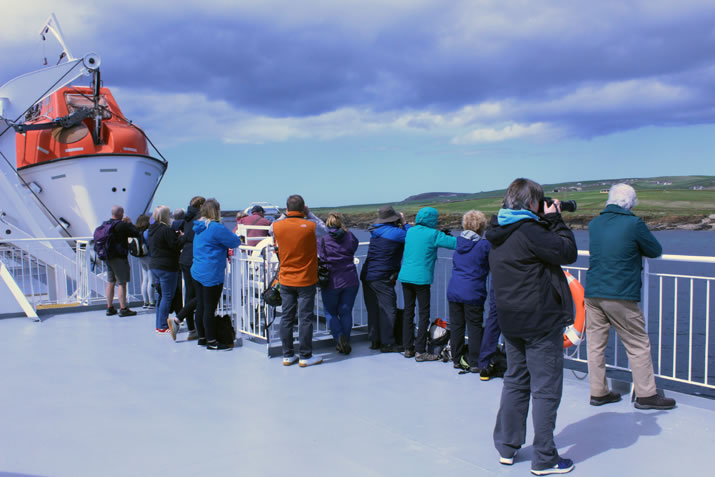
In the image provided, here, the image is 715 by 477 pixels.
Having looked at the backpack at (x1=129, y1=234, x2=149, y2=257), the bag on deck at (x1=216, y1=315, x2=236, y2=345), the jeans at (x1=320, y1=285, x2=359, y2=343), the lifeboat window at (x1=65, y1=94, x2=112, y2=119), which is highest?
the lifeboat window at (x1=65, y1=94, x2=112, y2=119)

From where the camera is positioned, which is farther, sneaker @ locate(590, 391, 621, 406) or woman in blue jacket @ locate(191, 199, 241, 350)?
woman in blue jacket @ locate(191, 199, 241, 350)

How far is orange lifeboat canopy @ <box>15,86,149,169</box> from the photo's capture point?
47.0 ft

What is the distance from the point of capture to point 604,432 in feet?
12.2

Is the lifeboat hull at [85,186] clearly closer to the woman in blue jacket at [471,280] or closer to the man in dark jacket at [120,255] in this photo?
the man in dark jacket at [120,255]

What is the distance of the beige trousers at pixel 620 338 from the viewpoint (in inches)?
157

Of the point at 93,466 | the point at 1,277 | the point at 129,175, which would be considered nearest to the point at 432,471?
the point at 93,466

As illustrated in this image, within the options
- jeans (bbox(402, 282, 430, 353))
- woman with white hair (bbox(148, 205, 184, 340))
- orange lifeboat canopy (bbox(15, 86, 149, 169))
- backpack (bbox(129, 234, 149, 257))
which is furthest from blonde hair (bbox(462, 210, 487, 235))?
orange lifeboat canopy (bbox(15, 86, 149, 169))

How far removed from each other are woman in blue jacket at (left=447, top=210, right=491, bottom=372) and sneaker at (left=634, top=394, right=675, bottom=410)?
1343 millimetres

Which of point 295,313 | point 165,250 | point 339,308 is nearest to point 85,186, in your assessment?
point 165,250

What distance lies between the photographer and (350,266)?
5770mm

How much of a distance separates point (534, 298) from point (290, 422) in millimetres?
1998

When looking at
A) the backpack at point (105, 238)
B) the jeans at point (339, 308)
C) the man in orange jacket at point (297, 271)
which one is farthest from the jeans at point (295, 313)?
the backpack at point (105, 238)

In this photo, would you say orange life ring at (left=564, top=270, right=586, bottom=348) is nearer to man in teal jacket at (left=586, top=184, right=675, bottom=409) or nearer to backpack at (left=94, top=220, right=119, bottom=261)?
man in teal jacket at (left=586, top=184, right=675, bottom=409)

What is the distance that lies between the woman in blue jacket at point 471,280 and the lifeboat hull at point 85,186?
38.9 feet
